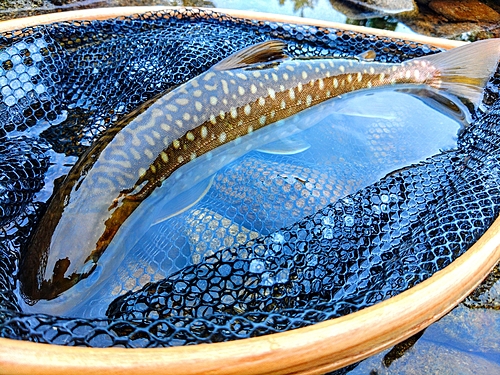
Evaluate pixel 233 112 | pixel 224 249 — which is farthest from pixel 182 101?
pixel 224 249

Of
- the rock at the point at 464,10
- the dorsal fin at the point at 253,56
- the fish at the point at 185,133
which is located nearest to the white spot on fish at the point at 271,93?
the fish at the point at 185,133

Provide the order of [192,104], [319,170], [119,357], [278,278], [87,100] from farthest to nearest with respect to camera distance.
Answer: [87,100] → [319,170] → [192,104] → [278,278] → [119,357]

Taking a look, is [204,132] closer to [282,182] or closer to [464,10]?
[282,182]

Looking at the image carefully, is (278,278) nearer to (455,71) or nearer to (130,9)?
(455,71)

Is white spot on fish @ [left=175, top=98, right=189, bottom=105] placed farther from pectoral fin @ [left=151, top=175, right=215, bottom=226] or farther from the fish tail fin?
the fish tail fin

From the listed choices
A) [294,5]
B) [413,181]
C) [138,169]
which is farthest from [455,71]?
[294,5]

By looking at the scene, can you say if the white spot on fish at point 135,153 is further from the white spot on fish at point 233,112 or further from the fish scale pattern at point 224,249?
the white spot on fish at point 233,112

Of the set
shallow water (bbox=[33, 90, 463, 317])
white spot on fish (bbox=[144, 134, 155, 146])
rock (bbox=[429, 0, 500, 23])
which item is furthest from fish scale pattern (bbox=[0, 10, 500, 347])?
rock (bbox=[429, 0, 500, 23])
